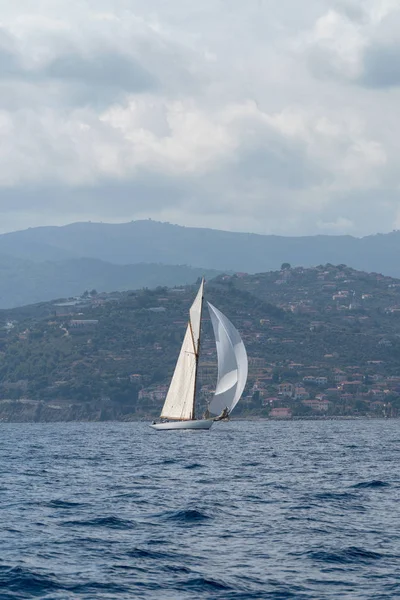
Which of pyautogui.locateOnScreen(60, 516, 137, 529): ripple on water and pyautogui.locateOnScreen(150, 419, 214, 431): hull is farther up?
pyautogui.locateOnScreen(60, 516, 137, 529): ripple on water

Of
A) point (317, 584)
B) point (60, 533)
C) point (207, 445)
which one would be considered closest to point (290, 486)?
point (60, 533)

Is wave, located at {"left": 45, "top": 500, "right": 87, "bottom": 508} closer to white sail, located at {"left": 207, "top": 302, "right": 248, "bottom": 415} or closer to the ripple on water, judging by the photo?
the ripple on water

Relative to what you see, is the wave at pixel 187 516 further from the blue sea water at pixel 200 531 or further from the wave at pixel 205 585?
the wave at pixel 205 585

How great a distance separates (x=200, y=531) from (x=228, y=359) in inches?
3027

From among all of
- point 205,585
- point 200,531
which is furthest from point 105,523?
point 205,585

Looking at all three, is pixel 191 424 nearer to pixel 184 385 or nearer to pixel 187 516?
pixel 184 385

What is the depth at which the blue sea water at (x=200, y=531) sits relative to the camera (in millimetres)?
27797

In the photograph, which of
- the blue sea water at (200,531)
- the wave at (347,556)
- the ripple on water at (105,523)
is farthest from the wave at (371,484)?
the wave at (347,556)

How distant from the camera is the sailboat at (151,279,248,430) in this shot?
112938mm

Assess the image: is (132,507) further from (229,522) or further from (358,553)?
(358,553)

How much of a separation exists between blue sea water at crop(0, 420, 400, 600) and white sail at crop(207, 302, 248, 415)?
46133 millimetres

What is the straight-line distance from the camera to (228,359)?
113062 mm

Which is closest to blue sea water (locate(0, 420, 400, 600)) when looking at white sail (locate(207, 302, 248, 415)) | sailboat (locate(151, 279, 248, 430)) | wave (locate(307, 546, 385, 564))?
wave (locate(307, 546, 385, 564))

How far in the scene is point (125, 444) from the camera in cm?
9844
